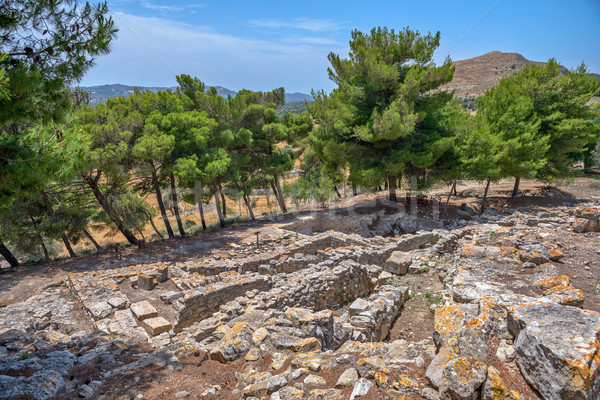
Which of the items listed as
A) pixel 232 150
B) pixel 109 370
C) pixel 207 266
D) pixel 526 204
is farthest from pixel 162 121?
pixel 526 204

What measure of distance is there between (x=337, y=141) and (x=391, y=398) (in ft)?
51.8

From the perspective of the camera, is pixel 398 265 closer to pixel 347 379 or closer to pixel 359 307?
pixel 359 307

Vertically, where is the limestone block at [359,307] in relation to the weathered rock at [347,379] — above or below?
below

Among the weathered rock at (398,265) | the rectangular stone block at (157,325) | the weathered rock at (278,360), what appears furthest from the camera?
the weathered rock at (398,265)

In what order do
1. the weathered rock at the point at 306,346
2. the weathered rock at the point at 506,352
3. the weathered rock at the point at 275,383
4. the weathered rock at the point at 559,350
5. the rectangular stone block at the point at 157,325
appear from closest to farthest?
the weathered rock at the point at 559,350
the weathered rock at the point at 506,352
the weathered rock at the point at 275,383
the weathered rock at the point at 306,346
the rectangular stone block at the point at 157,325

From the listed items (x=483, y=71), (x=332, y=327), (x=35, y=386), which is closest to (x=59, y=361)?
(x=35, y=386)

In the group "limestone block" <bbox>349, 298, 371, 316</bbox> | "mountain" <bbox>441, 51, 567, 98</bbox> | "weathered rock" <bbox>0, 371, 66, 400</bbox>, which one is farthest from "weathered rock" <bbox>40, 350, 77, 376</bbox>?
"mountain" <bbox>441, 51, 567, 98</bbox>

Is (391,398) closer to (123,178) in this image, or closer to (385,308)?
(385,308)

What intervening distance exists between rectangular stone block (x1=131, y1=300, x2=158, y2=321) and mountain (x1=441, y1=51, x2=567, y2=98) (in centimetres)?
8118

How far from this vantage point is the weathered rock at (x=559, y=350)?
275 cm

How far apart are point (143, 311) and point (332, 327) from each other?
15.5 feet

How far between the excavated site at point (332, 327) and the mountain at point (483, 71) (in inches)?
3043

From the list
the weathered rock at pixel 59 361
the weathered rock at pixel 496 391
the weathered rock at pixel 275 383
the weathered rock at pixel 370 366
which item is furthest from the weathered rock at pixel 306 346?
the weathered rock at pixel 59 361

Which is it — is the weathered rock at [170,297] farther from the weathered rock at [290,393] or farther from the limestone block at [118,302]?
the weathered rock at [290,393]
